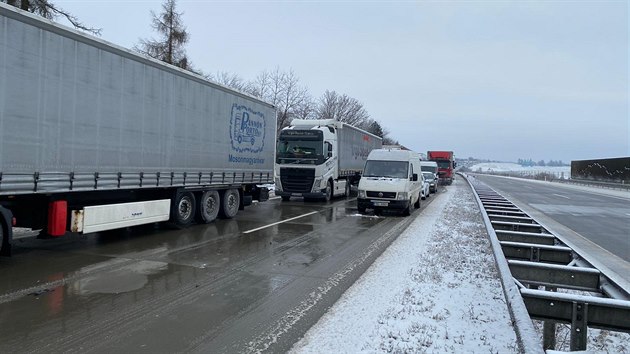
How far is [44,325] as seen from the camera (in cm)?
482

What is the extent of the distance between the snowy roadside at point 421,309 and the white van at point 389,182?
20.0 ft

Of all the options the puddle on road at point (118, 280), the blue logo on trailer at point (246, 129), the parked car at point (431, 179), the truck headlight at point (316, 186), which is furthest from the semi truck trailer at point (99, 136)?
the parked car at point (431, 179)

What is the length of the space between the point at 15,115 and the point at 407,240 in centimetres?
838

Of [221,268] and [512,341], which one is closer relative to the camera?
[512,341]

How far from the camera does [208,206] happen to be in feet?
42.1

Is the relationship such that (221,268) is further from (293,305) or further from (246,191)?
(246,191)

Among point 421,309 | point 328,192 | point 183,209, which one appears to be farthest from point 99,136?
point 328,192

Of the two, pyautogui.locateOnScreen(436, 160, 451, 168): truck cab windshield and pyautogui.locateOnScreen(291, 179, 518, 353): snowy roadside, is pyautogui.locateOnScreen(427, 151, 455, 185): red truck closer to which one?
pyautogui.locateOnScreen(436, 160, 451, 168): truck cab windshield

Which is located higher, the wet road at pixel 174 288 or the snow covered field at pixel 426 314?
the snow covered field at pixel 426 314

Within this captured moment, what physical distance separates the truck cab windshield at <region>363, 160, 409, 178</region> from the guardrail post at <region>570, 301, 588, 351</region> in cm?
1294

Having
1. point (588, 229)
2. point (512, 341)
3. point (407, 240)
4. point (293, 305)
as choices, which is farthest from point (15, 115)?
point (588, 229)

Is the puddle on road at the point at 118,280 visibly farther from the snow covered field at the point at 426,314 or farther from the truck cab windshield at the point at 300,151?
the truck cab windshield at the point at 300,151

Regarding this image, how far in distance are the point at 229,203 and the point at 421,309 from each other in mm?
9126

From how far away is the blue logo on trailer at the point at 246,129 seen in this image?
44.2ft
